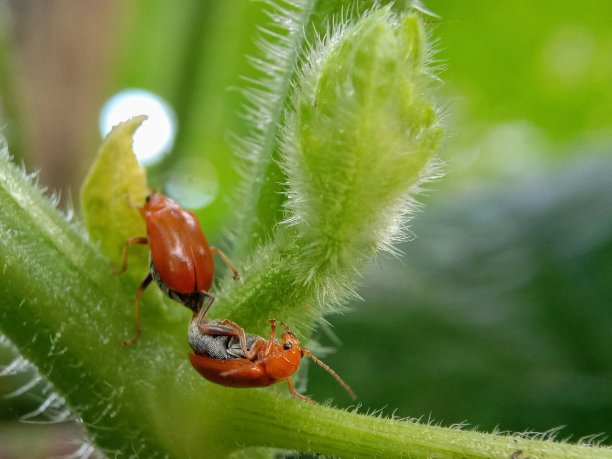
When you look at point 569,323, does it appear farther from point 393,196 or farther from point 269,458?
point 393,196

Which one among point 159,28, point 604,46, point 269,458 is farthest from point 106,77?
point 269,458

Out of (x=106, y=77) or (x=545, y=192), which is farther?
(x=106, y=77)

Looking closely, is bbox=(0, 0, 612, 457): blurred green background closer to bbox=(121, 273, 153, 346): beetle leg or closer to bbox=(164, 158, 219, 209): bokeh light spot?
bbox=(164, 158, 219, 209): bokeh light spot

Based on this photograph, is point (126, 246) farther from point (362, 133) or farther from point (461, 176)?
point (461, 176)

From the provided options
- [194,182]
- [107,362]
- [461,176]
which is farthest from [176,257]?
[461,176]

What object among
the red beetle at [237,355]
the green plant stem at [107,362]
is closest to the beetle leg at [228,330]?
the red beetle at [237,355]

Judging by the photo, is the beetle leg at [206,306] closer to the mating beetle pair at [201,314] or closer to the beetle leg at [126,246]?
the mating beetle pair at [201,314]

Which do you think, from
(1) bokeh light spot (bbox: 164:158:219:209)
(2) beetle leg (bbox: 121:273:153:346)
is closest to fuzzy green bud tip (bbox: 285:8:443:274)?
(2) beetle leg (bbox: 121:273:153:346)
